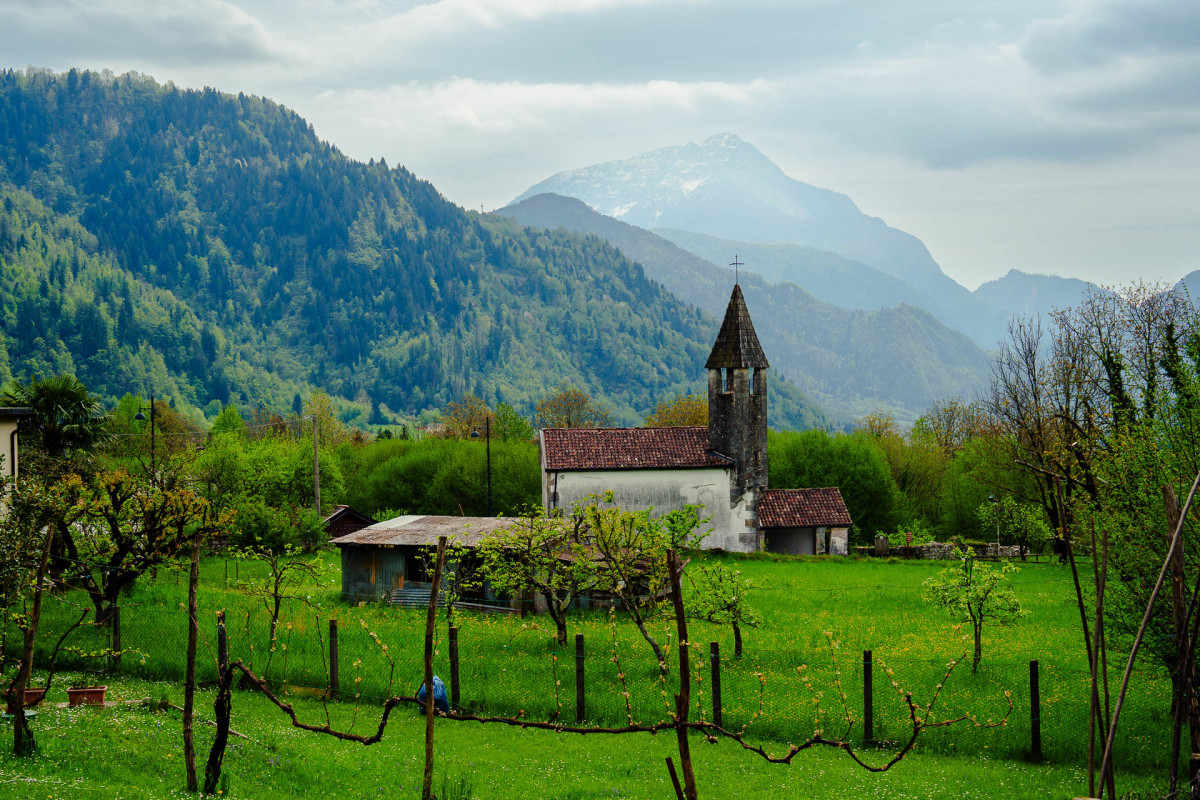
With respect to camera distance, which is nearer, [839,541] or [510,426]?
[839,541]

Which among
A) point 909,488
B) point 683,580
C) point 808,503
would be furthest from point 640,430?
point 909,488

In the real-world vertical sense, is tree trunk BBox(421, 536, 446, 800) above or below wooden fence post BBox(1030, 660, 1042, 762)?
above

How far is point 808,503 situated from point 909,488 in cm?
2261

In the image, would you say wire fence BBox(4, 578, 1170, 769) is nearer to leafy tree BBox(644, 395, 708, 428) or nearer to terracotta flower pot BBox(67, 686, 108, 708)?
terracotta flower pot BBox(67, 686, 108, 708)

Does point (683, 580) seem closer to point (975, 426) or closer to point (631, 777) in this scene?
point (631, 777)

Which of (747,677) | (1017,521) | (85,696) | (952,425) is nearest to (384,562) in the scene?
(747,677)

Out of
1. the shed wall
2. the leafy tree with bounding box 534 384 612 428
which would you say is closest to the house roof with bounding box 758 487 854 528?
the shed wall

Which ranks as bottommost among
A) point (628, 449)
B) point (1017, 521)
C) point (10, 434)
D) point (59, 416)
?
point (1017, 521)

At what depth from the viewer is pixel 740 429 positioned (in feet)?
169

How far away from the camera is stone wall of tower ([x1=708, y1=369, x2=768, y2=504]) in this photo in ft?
169

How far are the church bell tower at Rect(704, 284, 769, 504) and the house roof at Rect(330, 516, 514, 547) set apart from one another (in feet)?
58.1

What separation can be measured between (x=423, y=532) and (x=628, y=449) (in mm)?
16793

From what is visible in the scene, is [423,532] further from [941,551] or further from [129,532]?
[941,551]

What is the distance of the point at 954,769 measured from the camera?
15312 mm
